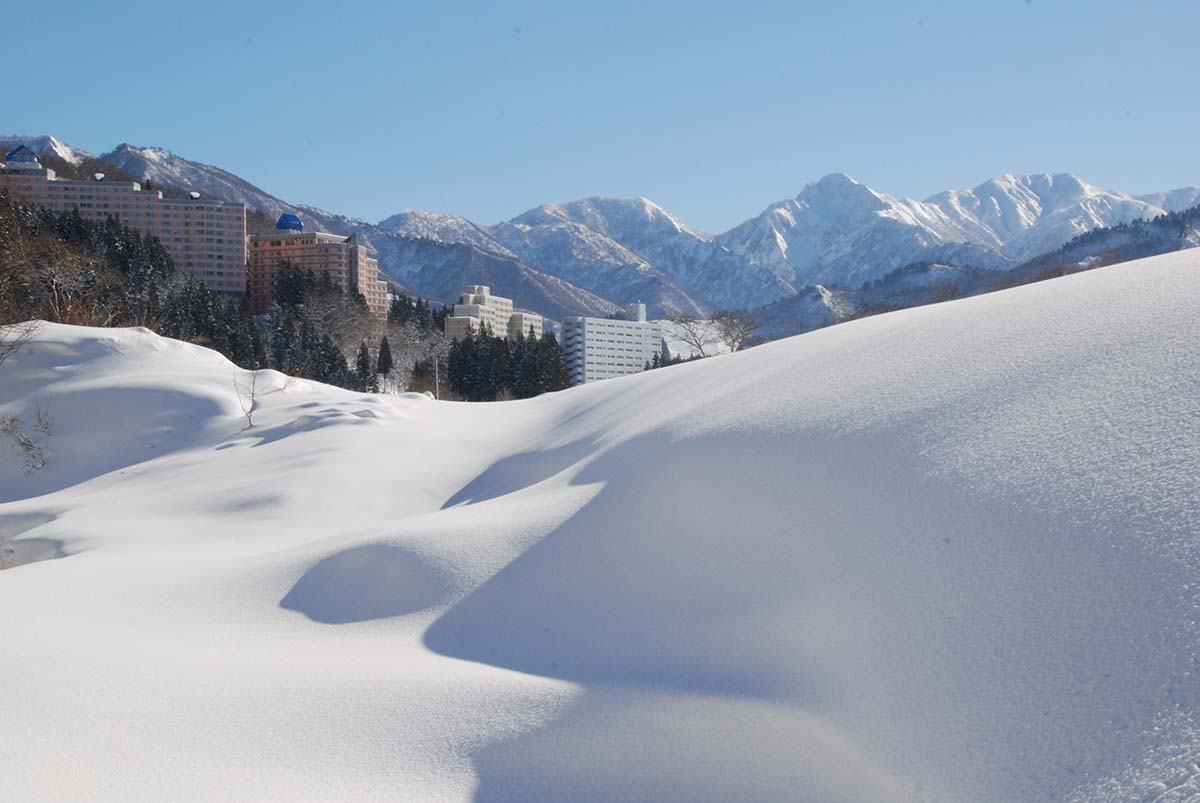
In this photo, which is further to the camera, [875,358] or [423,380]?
[423,380]

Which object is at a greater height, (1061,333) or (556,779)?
(1061,333)

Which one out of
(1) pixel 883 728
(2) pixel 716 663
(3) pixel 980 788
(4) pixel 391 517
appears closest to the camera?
(3) pixel 980 788

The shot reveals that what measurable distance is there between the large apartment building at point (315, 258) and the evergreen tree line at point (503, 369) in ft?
124

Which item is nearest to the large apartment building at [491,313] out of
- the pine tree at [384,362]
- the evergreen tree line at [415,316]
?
the evergreen tree line at [415,316]

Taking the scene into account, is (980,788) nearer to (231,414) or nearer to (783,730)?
(783,730)

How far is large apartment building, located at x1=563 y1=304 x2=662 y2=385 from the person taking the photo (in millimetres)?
70938

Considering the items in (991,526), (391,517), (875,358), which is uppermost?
(875,358)

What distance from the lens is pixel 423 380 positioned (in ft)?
179

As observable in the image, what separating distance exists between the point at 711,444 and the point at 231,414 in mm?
11319

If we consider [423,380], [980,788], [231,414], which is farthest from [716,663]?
[423,380]

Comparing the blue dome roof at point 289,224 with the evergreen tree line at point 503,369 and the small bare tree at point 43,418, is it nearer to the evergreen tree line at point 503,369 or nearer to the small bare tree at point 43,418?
the evergreen tree line at point 503,369

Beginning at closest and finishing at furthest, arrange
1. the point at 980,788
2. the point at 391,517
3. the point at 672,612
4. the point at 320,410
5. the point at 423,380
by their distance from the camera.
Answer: the point at 980,788
the point at 672,612
the point at 391,517
the point at 320,410
the point at 423,380

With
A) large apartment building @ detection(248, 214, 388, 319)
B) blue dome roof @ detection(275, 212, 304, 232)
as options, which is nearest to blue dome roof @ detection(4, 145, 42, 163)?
large apartment building @ detection(248, 214, 388, 319)

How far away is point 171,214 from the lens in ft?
287
